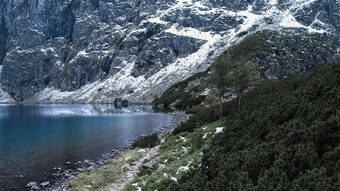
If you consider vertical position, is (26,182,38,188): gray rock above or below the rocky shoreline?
above

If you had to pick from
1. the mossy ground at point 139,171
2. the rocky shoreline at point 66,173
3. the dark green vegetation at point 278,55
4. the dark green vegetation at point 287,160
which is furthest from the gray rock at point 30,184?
the dark green vegetation at point 278,55

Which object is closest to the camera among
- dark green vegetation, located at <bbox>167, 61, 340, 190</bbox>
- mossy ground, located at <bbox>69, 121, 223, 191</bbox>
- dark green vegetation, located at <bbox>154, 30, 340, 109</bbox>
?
dark green vegetation, located at <bbox>167, 61, 340, 190</bbox>

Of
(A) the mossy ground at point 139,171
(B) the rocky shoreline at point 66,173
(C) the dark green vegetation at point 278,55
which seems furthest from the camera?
(C) the dark green vegetation at point 278,55

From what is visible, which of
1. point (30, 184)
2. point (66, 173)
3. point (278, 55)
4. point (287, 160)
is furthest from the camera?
→ point (278, 55)

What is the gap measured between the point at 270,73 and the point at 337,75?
110 meters

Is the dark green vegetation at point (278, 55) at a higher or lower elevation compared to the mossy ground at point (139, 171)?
higher

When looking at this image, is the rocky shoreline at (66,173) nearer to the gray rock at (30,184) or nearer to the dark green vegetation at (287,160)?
the gray rock at (30,184)

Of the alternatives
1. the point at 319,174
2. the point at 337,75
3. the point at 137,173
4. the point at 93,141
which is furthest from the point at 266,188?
the point at 93,141

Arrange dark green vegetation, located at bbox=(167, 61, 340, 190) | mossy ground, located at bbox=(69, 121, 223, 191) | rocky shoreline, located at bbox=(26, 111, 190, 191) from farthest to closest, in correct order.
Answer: rocky shoreline, located at bbox=(26, 111, 190, 191), mossy ground, located at bbox=(69, 121, 223, 191), dark green vegetation, located at bbox=(167, 61, 340, 190)

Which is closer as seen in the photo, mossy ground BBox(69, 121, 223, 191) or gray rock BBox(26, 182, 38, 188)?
mossy ground BBox(69, 121, 223, 191)

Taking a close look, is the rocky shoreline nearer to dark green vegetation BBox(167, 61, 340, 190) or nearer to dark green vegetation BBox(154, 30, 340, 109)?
dark green vegetation BBox(167, 61, 340, 190)

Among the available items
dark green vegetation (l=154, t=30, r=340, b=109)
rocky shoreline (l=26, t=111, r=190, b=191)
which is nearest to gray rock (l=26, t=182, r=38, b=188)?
rocky shoreline (l=26, t=111, r=190, b=191)

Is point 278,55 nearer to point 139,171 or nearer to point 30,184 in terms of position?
point 139,171

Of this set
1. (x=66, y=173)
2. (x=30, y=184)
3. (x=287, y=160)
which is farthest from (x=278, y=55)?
(x=287, y=160)
